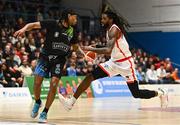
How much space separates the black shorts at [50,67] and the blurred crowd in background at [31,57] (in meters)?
9.87

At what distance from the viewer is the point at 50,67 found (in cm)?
944

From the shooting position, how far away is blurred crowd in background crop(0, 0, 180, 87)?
20136 mm

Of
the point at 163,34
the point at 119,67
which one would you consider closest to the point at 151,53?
the point at 163,34

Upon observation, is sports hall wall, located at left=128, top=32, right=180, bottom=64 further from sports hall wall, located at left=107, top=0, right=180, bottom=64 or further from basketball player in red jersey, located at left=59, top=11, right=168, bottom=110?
basketball player in red jersey, located at left=59, top=11, right=168, bottom=110

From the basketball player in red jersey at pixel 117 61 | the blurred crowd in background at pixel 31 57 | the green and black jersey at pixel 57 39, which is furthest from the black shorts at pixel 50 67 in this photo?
the blurred crowd in background at pixel 31 57

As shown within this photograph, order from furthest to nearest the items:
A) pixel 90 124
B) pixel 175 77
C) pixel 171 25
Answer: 1. pixel 171 25
2. pixel 175 77
3. pixel 90 124

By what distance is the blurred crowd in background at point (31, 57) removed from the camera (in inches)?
793

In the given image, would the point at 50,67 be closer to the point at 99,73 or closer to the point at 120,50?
the point at 99,73

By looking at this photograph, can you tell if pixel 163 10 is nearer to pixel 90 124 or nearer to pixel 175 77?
pixel 175 77

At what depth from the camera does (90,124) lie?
859 cm

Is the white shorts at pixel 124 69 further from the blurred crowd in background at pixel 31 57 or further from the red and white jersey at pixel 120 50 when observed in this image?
the blurred crowd in background at pixel 31 57

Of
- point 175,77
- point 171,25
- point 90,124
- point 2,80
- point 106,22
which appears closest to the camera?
point 90,124

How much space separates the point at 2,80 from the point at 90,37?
36.0ft

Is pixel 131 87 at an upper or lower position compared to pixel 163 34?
→ upper
